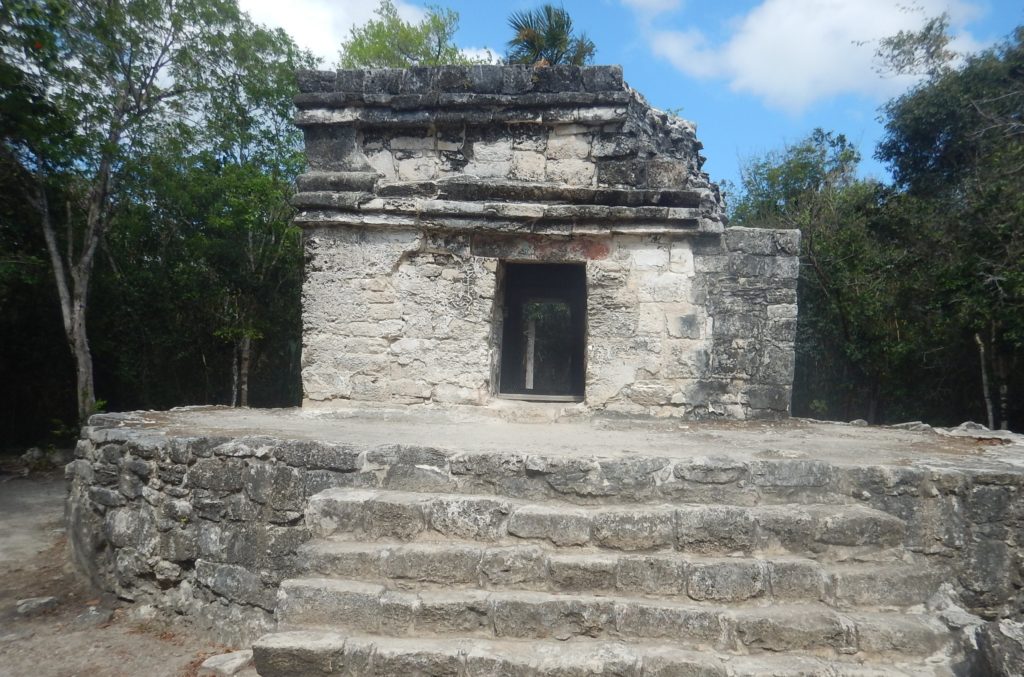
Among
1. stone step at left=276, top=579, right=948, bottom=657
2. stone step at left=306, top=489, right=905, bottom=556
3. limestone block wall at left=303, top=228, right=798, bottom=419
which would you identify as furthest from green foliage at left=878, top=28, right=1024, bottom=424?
stone step at left=276, top=579, right=948, bottom=657

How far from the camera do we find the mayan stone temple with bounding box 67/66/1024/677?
289 cm

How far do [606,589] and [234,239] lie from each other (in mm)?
10964

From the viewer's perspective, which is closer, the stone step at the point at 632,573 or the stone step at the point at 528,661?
the stone step at the point at 528,661

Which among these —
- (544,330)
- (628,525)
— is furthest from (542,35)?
(628,525)

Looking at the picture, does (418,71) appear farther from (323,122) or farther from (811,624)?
(811,624)

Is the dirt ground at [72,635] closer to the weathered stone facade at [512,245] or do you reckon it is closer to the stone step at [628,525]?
the stone step at [628,525]

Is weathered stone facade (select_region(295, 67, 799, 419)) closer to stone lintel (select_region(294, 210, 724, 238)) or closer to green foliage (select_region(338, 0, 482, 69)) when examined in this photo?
stone lintel (select_region(294, 210, 724, 238))

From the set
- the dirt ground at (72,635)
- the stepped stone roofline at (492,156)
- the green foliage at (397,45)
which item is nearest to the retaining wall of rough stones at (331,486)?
the dirt ground at (72,635)

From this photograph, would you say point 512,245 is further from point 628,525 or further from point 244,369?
point 244,369

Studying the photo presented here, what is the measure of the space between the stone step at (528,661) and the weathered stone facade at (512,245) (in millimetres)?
2977

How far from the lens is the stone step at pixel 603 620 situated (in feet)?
9.16

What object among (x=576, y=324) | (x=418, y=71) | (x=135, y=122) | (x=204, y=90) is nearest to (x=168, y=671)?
(x=418, y=71)

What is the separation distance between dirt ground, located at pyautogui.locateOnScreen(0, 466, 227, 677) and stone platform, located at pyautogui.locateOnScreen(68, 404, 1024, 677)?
15 cm

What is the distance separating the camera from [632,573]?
304 centimetres
